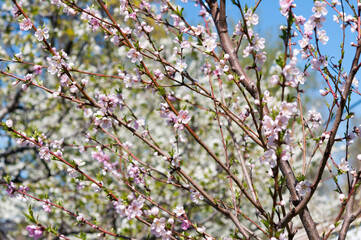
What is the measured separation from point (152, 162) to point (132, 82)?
5.23 meters

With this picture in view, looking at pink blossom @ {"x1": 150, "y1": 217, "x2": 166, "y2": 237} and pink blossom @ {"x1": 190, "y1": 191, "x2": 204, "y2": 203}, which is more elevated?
pink blossom @ {"x1": 190, "y1": 191, "x2": 204, "y2": 203}

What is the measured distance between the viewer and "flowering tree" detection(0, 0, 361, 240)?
1627 mm

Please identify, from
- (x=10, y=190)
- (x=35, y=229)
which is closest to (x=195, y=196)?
(x=35, y=229)

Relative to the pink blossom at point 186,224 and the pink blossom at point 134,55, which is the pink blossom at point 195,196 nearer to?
the pink blossom at point 186,224

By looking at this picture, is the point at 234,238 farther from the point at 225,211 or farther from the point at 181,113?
the point at 181,113

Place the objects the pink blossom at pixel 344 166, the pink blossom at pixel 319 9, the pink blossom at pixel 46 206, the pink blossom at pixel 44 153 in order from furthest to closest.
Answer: the pink blossom at pixel 46 206 → the pink blossom at pixel 44 153 → the pink blossom at pixel 344 166 → the pink blossom at pixel 319 9

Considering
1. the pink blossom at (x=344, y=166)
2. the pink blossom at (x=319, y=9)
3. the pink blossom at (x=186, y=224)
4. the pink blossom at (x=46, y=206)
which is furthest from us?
the pink blossom at (x=46, y=206)

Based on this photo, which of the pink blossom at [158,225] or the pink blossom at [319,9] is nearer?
the pink blossom at [319,9]

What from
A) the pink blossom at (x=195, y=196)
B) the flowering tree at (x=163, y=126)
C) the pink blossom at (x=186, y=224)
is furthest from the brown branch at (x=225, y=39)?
the pink blossom at (x=186, y=224)

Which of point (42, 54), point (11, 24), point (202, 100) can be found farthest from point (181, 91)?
point (11, 24)

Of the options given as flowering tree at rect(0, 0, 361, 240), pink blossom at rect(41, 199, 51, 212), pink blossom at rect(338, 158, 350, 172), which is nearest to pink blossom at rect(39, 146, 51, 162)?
flowering tree at rect(0, 0, 361, 240)

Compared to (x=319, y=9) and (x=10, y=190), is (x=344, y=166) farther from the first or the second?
(x=10, y=190)

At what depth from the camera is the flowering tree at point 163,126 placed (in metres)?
1.63

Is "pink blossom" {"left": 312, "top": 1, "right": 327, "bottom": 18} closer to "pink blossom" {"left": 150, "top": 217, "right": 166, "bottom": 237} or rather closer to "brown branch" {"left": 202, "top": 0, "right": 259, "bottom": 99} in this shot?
"brown branch" {"left": 202, "top": 0, "right": 259, "bottom": 99}
